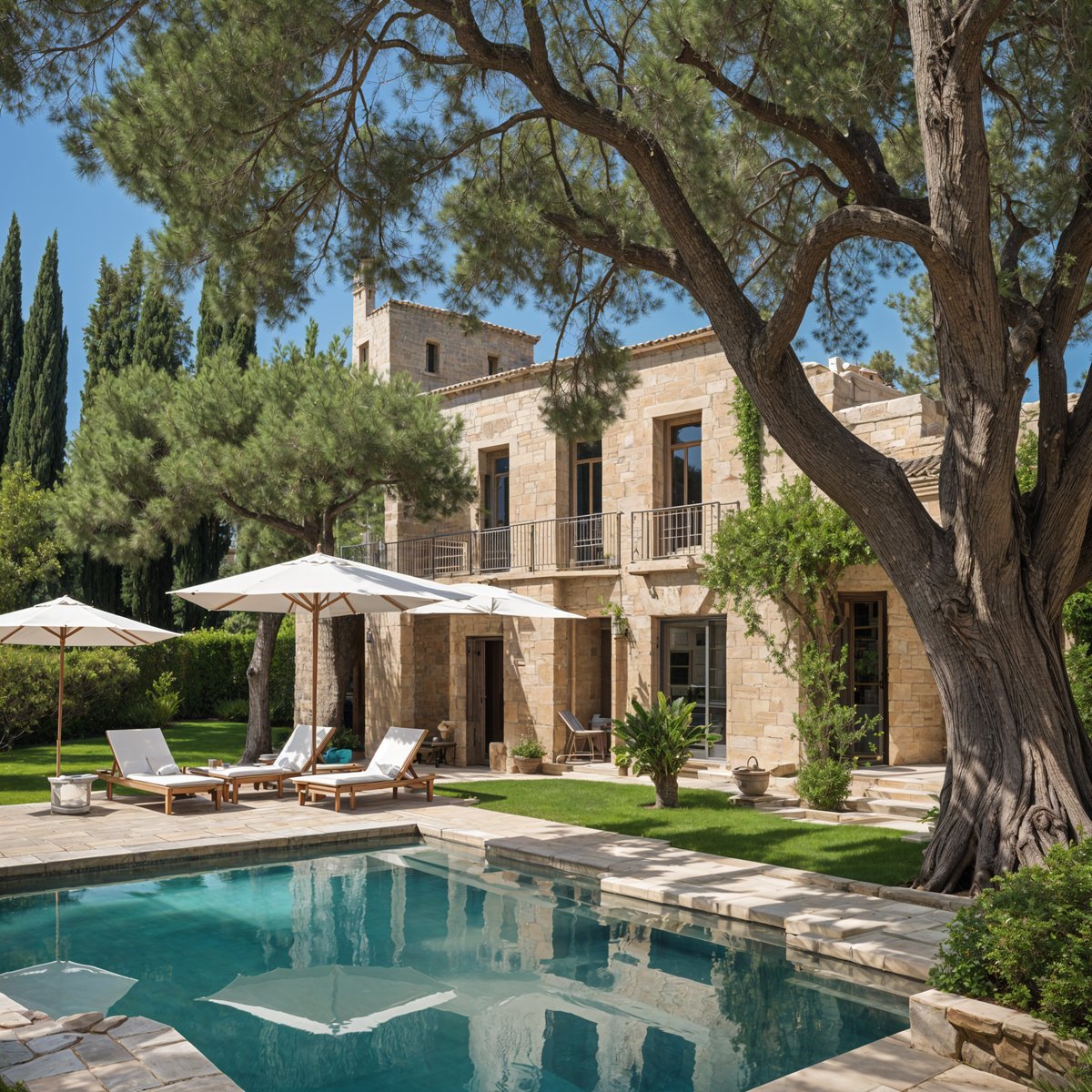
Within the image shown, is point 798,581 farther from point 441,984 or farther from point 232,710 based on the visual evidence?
point 232,710

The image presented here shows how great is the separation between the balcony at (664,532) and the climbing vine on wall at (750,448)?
1151 millimetres

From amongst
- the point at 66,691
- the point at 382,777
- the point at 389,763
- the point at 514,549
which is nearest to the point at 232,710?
the point at 66,691

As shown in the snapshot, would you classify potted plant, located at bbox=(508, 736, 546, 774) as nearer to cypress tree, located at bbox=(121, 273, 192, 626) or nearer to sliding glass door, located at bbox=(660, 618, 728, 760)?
sliding glass door, located at bbox=(660, 618, 728, 760)

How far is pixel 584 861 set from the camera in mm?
9625

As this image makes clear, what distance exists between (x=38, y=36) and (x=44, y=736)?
17727 millimetres

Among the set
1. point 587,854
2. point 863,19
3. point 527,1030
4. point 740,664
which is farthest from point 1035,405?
point 527,1030

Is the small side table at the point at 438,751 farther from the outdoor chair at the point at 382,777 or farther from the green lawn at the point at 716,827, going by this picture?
the outdoor chair at the point at 382,777

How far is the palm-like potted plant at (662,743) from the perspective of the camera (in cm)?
1297

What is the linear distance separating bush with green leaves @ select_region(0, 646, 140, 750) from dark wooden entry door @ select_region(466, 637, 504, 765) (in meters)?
7.79

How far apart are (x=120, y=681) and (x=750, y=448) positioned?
15.2 m

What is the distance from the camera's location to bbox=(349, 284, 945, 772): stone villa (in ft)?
49.4

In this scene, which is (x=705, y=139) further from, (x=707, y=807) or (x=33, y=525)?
(x=33, y=525)

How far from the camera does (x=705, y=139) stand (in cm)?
957

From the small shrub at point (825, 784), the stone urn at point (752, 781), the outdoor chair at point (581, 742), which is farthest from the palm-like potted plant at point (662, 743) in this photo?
the outdoor chair at point (581, 742)
